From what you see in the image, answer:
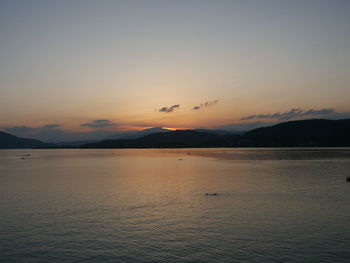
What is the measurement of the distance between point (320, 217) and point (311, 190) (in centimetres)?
1960

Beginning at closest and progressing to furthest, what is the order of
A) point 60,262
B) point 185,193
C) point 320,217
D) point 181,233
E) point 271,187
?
1. point 60,262
2. point 181,233
3. point 320,217
4. point 185,193
5. point 271,187

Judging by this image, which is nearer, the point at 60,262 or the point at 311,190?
the point at 60,262

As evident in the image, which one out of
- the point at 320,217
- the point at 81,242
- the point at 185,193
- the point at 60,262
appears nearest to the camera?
the point at 60,262

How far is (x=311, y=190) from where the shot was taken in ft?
164

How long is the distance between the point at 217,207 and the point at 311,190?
2153 cm

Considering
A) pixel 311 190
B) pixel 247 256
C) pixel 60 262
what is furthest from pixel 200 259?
pixel 311 190

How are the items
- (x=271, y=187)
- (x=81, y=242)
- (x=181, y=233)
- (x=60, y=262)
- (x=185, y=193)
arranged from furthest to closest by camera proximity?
(x=271, y=187) < (x=185, y=193) < (x=181, y=233) < (x=81, y=242) < (x=60, y=262)

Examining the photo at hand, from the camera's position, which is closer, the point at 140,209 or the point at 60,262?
the point at 60,262

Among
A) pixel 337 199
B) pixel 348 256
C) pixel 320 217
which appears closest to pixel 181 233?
pixel 348 256

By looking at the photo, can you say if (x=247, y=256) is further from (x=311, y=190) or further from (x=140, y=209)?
(x=311, y=190)

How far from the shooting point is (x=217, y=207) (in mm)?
37188

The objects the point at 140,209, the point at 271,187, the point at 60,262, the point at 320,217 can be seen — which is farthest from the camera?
the point at 271,187

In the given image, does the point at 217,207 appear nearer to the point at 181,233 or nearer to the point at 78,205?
the point at 181,233

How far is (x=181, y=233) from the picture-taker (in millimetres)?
26875
